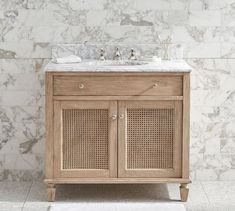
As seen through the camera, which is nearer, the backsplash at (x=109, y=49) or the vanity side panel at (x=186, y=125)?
the vanity side panel at (x=186, y=125)

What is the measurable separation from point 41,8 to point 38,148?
104 cm

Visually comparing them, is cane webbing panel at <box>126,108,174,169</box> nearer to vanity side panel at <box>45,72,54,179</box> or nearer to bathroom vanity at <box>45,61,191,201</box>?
bathroom vanity at <box>45,61,191,201</box>

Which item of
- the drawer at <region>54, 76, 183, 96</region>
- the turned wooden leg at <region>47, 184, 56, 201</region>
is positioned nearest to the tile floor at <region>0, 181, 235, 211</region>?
the turned wooden leg at <region>47, 184, 56, 201</region>

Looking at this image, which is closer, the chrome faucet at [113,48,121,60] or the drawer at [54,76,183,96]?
the drawer at [54,76,183,96]

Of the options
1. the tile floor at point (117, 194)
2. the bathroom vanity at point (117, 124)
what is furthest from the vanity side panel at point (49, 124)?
the tile floor at point (117, 194)

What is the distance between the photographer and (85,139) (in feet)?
15.5

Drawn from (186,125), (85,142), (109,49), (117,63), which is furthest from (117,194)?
(109,49)

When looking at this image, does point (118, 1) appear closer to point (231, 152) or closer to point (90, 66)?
point (90, 66)

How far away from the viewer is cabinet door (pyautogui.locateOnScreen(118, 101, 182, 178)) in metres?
4.68

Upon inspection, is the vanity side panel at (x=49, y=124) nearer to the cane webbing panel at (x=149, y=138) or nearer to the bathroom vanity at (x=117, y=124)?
the bathroom vanity at (x=117, y=124)

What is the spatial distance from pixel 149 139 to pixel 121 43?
823 mm

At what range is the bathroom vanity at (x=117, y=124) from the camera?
464 cm

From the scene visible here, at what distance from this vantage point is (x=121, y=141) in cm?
A: 471

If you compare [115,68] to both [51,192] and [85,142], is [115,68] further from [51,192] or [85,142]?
[51,192]
